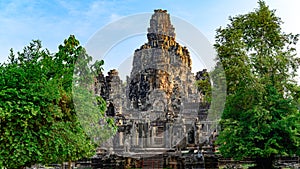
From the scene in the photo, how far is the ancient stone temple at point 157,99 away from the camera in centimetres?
2667

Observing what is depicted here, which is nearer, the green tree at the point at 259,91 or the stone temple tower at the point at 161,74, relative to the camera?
the green tree at the point at 259,91

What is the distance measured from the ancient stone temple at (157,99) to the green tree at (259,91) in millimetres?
7248

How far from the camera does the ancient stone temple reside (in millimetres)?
26672

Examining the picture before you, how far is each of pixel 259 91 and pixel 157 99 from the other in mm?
19965

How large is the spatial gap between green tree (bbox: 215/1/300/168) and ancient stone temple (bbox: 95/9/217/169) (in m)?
7.25

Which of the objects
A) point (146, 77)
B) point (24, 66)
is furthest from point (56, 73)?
point (146, 77)

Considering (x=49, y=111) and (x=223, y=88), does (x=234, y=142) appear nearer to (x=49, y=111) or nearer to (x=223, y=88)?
(x=223, y=88)

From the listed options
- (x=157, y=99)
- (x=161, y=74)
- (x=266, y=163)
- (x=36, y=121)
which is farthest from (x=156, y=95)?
(x=36, y=121)

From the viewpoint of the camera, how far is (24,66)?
11.1 metres

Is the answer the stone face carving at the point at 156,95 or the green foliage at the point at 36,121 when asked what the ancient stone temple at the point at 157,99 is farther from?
the green foliage at the point at 36,121

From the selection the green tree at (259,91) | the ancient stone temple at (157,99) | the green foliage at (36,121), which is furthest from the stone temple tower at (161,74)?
the green foliage at (36,121)

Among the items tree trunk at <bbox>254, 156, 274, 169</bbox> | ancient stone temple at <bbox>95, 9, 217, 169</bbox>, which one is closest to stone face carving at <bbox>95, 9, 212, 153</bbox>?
ancient stone temple at <bbox>95, 9, 217, 169</bbox>

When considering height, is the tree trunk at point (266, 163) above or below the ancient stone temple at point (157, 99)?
below

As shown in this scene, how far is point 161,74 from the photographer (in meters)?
36.0
